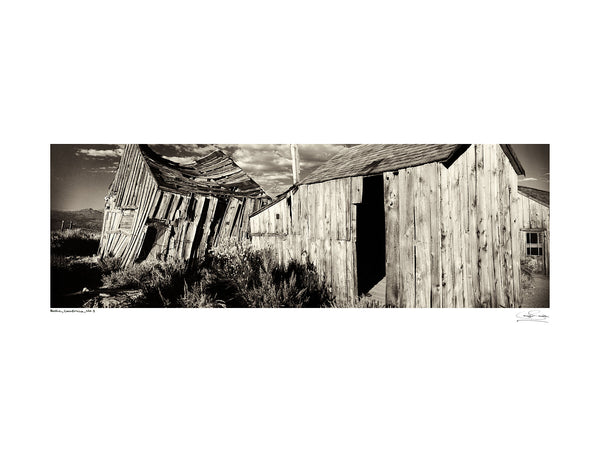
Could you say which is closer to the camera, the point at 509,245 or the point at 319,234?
the point at 509,245

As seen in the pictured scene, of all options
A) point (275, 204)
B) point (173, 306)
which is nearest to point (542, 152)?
point (275, 204)

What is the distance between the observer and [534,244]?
5.45m

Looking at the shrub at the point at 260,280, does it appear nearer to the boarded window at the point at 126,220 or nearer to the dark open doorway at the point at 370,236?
the dark open doorway at the point at 370,236

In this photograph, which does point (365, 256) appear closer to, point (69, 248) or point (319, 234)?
point (319, 234)

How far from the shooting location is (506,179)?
5535 mm

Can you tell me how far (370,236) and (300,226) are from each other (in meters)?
1.02

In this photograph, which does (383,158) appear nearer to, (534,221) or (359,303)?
(359,303)

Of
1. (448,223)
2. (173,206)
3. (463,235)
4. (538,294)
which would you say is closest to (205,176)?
(173,206)

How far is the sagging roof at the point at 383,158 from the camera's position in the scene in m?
5.44

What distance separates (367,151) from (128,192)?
337cm
